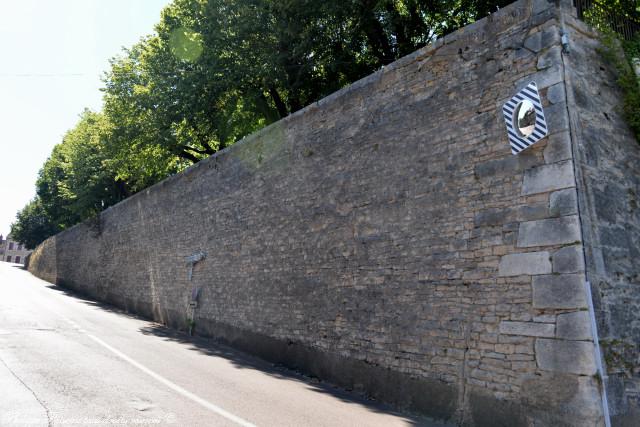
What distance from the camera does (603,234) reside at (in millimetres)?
5684

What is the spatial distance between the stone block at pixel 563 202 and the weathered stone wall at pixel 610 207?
0.45 ft

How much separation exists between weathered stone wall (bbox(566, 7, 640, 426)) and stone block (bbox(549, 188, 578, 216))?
0.45 ft

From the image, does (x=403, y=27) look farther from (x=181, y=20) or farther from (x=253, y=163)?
(x=181, y=20)

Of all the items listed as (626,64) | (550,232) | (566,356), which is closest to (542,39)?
(626,64)

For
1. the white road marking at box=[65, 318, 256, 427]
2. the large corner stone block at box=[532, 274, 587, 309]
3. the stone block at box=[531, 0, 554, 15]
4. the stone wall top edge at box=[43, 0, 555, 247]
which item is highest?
the stone wall top edge at box=[43, 0, 555, 247]

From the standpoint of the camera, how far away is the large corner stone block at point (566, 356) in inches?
197

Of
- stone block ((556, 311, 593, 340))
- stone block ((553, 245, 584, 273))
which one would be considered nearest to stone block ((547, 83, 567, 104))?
stone block ((553, 245, 584, 273))

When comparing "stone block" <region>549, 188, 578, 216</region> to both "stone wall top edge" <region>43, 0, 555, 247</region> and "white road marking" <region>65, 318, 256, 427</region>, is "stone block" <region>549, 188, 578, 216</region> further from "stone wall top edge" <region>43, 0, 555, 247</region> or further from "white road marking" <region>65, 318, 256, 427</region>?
"white road marking" <region>65, 318, 256, 427</region>

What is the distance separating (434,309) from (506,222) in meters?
1.69

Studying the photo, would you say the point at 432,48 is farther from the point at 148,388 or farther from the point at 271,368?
the point at 271,368

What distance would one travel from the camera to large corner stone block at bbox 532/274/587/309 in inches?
207

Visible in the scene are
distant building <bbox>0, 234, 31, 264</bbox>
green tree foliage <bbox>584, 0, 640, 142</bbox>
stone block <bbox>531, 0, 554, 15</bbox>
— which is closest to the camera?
stone block <bbox>531, 0, 554, 15</bbox>

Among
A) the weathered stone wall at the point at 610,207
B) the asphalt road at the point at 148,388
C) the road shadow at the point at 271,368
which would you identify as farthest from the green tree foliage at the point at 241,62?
the asphalt road at the point at 148,388

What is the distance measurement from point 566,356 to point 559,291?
741mm
